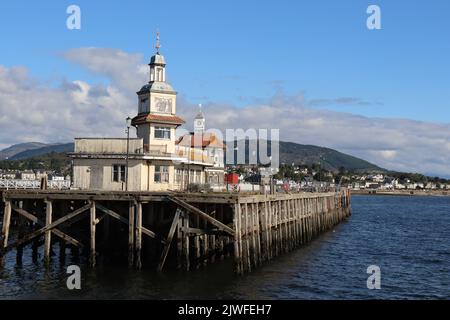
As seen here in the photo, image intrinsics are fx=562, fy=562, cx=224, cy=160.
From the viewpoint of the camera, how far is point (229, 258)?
125 feet

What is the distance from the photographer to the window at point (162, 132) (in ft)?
135

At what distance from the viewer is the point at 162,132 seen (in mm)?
41094

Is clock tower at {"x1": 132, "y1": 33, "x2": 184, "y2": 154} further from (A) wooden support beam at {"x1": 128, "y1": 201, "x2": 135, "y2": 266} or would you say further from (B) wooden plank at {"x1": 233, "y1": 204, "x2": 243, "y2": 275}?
(B) wooden plank at {"x1": 233, "y1": 204, "x2": 243, "y2": 275}

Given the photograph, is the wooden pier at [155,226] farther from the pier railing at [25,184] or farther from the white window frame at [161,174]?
the white window frame at [161,174]

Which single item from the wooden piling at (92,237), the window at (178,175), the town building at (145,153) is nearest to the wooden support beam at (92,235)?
the wooden piling at (92,237)

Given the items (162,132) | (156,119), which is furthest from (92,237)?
(156,119)

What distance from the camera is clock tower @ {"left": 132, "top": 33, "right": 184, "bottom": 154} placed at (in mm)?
40750

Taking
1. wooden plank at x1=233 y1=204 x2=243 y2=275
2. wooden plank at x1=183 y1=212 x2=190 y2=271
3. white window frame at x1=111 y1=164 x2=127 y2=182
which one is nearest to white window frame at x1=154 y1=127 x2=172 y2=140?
white window frame at x1=111 y1=164 x2=127 y2=182

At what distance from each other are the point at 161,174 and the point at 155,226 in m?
5.99

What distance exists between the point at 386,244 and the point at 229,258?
72.2ft

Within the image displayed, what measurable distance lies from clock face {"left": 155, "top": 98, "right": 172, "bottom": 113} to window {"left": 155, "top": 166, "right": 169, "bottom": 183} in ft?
17.0
